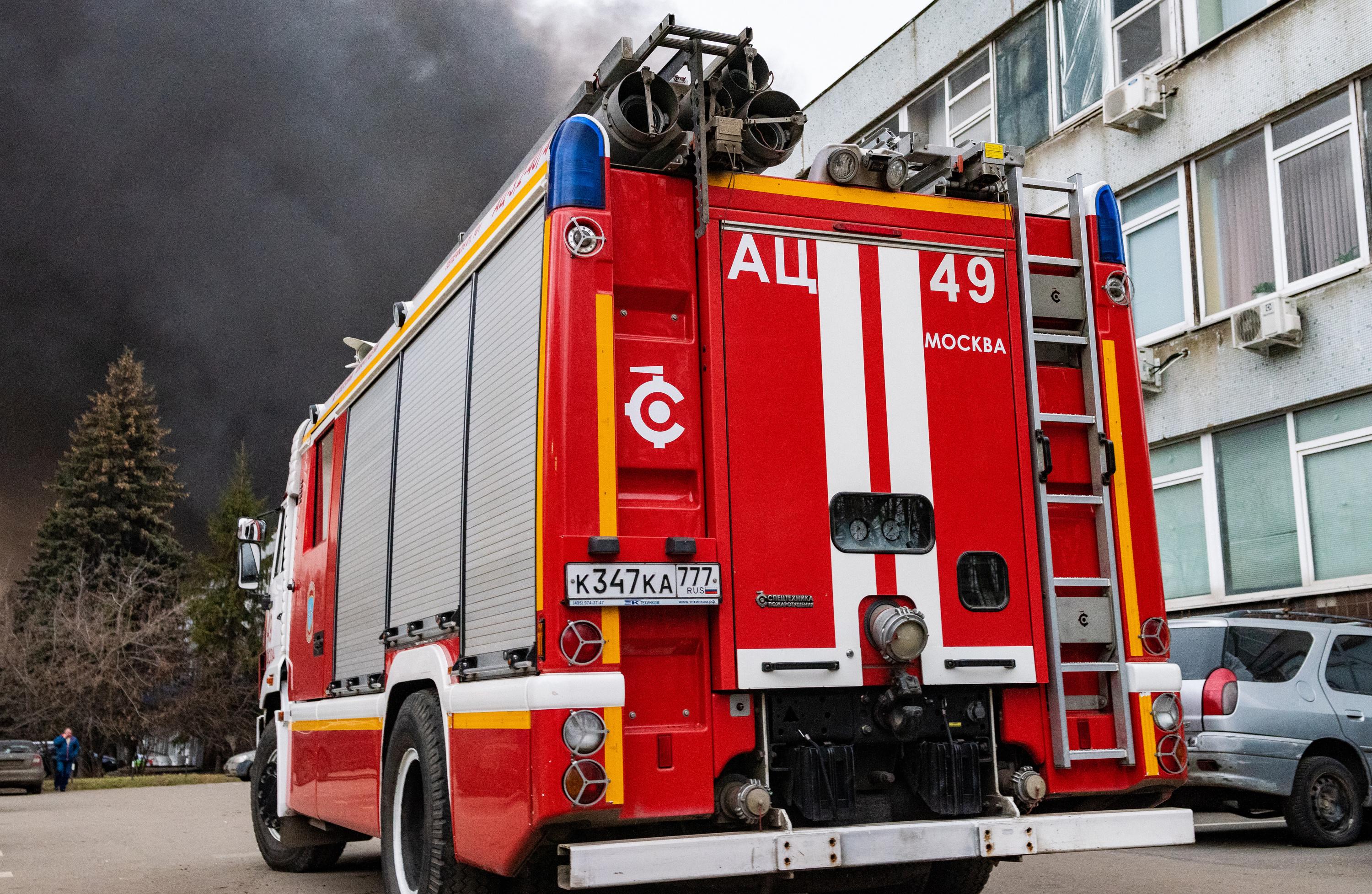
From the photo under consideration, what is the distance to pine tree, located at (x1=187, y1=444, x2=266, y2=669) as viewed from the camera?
51.4 meters

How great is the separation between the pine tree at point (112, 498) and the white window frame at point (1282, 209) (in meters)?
44.4

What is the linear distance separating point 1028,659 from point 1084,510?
0.79 metres

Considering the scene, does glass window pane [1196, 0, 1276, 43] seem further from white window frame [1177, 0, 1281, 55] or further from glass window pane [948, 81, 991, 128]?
glass window pane [948, 81, 991, 128]

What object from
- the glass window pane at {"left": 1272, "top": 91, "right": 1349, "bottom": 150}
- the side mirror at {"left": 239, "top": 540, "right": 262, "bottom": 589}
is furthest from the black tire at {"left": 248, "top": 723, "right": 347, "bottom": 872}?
the glass window pane at {"left": 1272, "top": 91, "right": 1349, "bottom": 150}

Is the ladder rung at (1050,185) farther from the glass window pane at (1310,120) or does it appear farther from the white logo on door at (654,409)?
the glass window pane at (1310,120)

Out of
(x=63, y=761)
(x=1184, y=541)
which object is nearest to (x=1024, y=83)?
(x=1184, y=541)

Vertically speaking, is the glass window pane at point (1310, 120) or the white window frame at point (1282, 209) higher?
the glass window pane at point (1310, 120)

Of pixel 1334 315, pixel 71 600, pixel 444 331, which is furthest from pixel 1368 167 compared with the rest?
pixel 71 600

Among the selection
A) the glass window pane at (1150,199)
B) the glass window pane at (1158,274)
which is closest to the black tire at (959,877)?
the glass window pane at (1158,274)

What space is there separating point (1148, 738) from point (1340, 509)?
9.98 meters

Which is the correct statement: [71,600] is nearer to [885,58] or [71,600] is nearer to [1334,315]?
[885,58]

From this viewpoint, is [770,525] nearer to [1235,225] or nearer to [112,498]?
[1235,225]

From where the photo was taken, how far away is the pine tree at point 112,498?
53.4 m

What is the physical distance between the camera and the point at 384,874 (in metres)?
6.41
